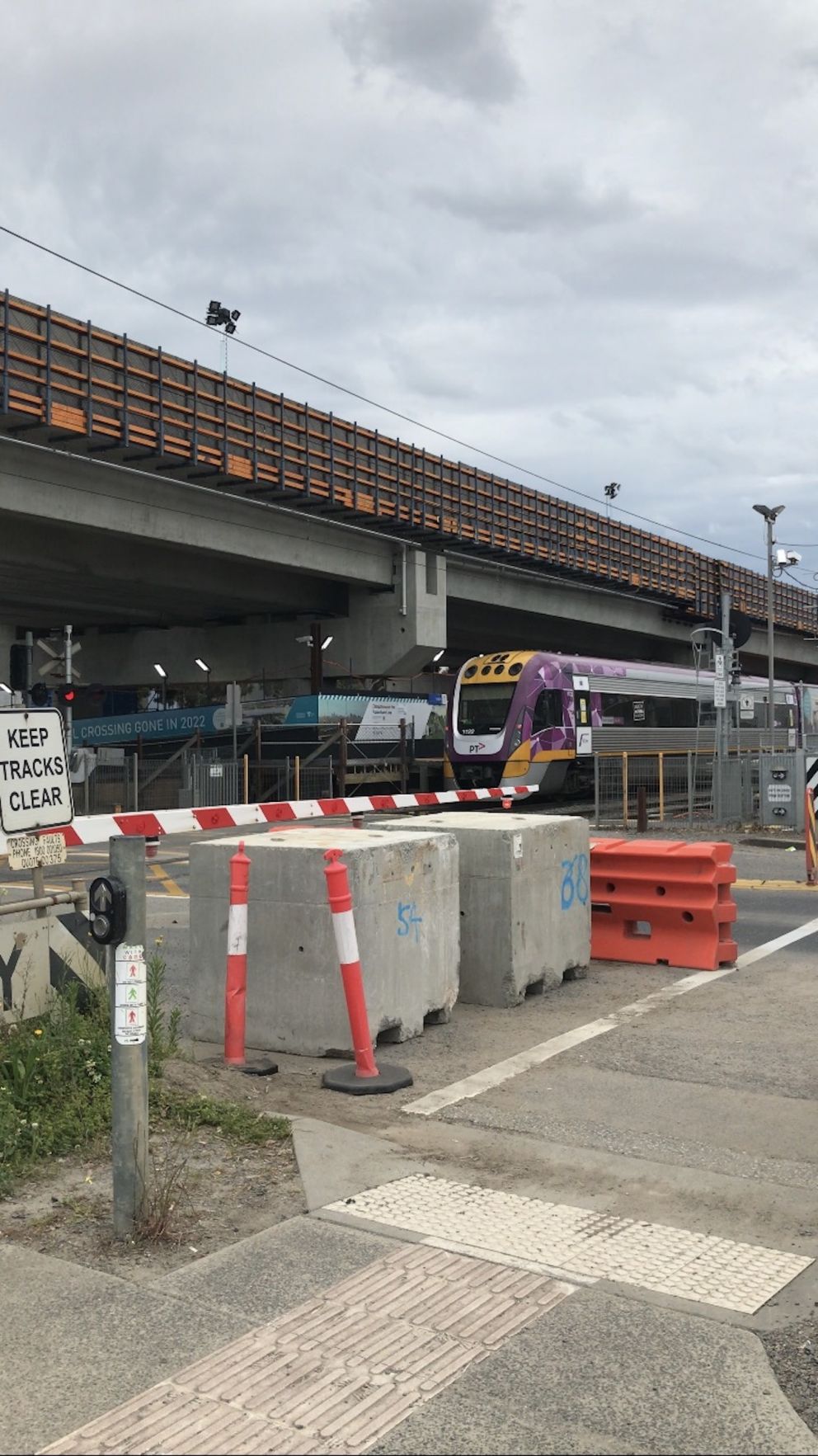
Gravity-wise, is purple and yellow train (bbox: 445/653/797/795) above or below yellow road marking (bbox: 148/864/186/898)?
above

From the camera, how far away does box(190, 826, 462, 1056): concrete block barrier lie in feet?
23.3

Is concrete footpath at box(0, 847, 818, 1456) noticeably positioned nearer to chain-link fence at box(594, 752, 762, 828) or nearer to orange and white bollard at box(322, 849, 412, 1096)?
orange and white bollard at box(322, 849, 412, 1096)

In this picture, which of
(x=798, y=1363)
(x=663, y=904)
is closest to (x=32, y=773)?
(x=798, y=1363)

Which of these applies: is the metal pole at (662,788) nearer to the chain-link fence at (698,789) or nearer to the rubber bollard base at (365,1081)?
the chain-link fence at (698,789)

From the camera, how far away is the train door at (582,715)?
102ft

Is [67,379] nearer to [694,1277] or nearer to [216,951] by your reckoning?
[216,951]

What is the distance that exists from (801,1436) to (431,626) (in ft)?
123

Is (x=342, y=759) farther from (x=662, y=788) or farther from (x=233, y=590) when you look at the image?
(x=233, y=590)

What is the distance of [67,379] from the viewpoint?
2864 centimetres

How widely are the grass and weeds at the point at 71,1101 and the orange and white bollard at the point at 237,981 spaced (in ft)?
1.31

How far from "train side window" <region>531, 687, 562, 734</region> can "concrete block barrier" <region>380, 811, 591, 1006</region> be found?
817 inches

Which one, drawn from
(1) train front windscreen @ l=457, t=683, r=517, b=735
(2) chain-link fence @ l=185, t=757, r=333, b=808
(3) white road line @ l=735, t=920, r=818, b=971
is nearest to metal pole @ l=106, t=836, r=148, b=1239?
(3) white road line @ l=735, t=920, r=818, b=971

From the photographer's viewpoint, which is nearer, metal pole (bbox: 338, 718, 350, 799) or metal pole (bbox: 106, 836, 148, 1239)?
metal pole (bbox: 106, 836, 148, 1239)

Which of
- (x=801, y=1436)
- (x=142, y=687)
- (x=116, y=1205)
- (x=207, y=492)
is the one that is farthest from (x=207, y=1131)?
(x=142, y=687)
